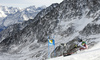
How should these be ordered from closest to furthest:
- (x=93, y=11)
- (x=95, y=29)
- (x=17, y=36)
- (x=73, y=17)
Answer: (x=95, y=29), (x=93, y=11), (x=73, y=17), (x=17, y=36)

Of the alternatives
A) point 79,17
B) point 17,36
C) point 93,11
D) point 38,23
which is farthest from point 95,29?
point 17,36

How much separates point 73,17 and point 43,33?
85.5 feet

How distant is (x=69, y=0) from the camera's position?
10944cm

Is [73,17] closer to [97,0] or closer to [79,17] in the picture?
[79,17]

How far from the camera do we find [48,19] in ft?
367

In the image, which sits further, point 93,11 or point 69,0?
point 69,0

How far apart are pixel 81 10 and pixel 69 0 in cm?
1932

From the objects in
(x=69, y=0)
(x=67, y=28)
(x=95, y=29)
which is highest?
(x=69, y=0)

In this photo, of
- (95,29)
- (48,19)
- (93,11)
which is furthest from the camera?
(48,19)

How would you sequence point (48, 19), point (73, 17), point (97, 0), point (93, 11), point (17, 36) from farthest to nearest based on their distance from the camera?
point (17, 36)
point (48, 19)
point (73, 17)
point (97, 0)
point (93, 11)

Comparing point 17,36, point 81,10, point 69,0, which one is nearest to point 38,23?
point 17,36

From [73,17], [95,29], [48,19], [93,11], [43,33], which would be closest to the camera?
[95,29]

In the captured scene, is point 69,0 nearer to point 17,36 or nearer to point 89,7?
point 89,7

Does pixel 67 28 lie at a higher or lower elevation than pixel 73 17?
lower
